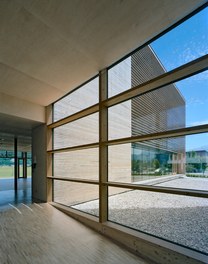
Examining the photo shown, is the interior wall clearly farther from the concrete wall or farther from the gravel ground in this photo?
the gravel ground

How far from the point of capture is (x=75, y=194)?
5539 mm

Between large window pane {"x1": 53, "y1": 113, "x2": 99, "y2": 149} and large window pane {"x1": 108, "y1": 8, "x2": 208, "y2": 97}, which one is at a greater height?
large window pane {"x1": 108, "y1": 8, "x2": 208, "y2": 97}

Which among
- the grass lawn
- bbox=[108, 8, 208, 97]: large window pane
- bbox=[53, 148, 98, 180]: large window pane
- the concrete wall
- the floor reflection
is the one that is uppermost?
bbox=[108, 8, 208, 97]: large window pane

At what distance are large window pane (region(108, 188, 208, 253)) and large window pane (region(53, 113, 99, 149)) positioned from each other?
174cm

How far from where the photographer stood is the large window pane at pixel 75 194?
4.78 m

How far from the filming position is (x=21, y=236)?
11.6ft

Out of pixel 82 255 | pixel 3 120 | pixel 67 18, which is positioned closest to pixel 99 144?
pixel 82 255

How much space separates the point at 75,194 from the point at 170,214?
3.15 metres

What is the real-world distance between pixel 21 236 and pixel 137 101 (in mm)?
3261

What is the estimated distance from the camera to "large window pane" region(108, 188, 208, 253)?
2689 mm

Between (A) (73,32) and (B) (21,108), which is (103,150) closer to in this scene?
(A) (73,32)

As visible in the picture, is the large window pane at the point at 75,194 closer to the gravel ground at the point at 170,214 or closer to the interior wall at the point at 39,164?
the interior wall at the point at 39,164

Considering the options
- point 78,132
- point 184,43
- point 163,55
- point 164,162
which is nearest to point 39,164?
point 78,132

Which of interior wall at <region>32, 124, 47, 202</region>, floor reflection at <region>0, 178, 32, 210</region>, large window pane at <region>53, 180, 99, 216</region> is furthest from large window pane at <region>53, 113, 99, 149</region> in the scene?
floor reflection at <region>0, 178, 32, 210</region>
